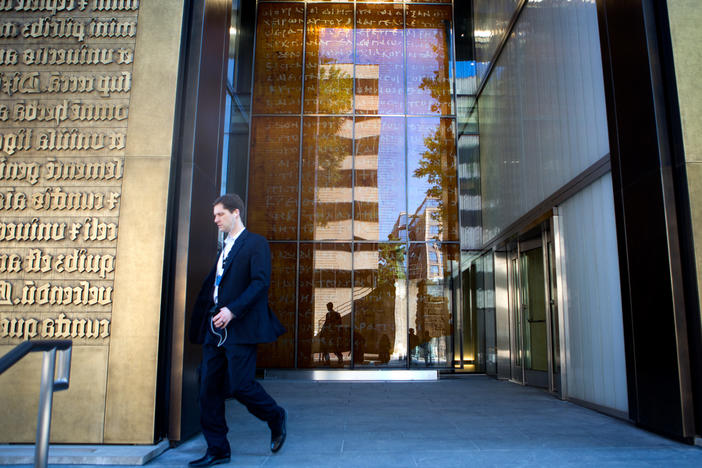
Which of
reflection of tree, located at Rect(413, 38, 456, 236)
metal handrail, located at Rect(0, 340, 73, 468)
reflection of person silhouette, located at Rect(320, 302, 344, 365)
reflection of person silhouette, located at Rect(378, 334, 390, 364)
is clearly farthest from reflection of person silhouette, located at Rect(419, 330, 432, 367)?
metal handrail, located at Rect(0, 340, 73, 468)

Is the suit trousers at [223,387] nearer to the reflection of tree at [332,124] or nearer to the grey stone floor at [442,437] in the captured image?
the grey stone floor at [442,437]

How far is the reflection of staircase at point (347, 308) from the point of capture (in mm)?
9484

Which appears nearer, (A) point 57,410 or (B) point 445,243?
(A) point 57,410

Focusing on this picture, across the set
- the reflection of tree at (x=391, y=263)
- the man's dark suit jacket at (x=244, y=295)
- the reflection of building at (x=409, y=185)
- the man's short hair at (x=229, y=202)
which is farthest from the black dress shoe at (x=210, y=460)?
the reflection of tree at (x=391, y=263)

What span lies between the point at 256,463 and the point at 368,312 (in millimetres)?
6219

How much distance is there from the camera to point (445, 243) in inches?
385

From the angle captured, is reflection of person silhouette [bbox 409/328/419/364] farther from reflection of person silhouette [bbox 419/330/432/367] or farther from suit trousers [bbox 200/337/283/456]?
suit trousers [bbox 200/337/283/456]

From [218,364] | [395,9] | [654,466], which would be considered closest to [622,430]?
[654,466]

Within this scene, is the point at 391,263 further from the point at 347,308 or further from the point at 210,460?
the point at 210,460

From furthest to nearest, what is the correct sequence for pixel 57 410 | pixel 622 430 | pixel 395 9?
1. pixel 395 9
2. pixel 622 430
3. pixel 57 410

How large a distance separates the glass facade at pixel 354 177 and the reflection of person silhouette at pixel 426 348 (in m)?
0.02

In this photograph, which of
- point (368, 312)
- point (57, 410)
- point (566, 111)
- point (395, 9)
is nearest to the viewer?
point (57, 410)

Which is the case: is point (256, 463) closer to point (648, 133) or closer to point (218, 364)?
point (218, 364)

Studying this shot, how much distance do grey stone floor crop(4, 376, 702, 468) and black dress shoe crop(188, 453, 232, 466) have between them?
0.34ft
